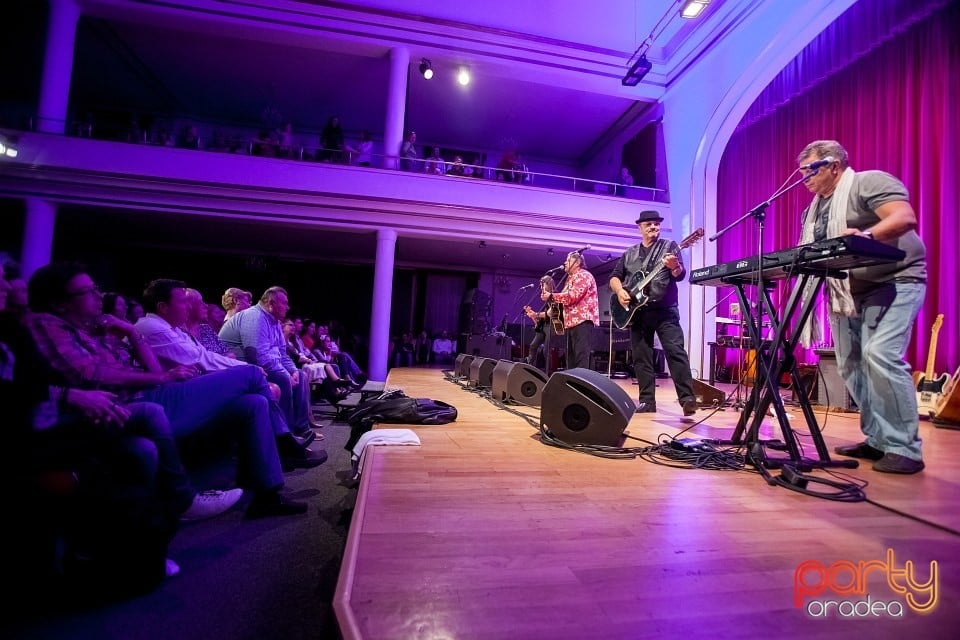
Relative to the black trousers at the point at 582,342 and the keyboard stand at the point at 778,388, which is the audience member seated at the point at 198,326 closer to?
the black trousers at the point at 582,342

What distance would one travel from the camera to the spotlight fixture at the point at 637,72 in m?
7.87

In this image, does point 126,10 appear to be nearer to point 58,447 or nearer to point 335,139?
point 335,139

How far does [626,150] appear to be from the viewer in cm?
1127

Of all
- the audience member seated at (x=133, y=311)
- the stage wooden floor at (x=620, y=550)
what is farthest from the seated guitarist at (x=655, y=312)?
the audience member seated at (x=133, y=311)

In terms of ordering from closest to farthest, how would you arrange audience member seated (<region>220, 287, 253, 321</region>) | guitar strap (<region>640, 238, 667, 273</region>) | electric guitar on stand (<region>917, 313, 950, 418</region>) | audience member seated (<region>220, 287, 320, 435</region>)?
audience member seated (<region>220, 287, 320, 435</region>) < guitar strap (<region>640, 238, 667, 273</region>) < audience member seated (<region>220, 287, 253, 321</region>) < electric guitar on stand (<region>917, 313, 950, 418</region>)

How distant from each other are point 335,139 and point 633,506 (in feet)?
31.4

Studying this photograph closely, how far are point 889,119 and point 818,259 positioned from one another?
6114 mm

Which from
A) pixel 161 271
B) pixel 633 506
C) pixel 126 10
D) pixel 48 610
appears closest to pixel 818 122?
pixel 633 506

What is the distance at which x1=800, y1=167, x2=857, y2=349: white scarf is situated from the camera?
2.12 m

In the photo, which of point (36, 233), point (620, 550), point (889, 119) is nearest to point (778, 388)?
point (620, 550)

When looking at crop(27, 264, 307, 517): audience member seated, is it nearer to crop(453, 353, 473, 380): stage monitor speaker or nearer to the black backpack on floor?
the black backpack on floor

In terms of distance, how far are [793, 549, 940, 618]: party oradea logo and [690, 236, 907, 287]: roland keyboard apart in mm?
1064

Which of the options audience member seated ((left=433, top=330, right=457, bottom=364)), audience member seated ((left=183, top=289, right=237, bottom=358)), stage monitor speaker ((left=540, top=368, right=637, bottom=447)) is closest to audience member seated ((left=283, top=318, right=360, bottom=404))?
audience member seated ((left=183, top=289, right=237, bottom=358))

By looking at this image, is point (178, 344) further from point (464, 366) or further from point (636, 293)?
point (464, 366)
